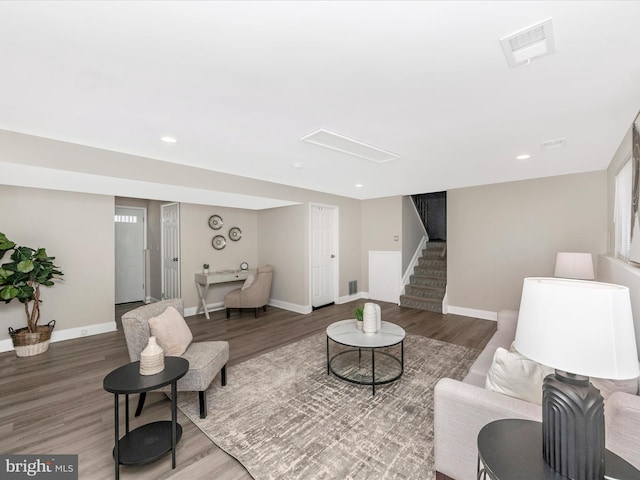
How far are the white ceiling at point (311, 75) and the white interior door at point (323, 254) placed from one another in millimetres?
2865

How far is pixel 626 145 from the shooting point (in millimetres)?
2723

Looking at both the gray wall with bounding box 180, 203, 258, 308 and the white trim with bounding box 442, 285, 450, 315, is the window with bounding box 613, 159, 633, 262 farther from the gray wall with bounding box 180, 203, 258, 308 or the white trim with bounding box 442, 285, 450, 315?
the gray wall with bounding box 180, 203, 258, 308

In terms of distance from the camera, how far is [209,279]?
5.20m

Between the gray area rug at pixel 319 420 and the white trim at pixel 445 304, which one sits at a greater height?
the white trim at pixel 445 304

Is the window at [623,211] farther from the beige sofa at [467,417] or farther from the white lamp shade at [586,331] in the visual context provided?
the white lamp shade at [586,331]

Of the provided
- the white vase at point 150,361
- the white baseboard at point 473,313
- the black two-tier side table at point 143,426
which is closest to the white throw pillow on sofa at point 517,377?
the black two-tier side table at point 143,426

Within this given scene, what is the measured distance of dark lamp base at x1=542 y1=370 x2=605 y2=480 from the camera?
0.96 meters

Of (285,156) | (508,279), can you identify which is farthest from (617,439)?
(508,279)

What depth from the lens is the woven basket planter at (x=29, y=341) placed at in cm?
346

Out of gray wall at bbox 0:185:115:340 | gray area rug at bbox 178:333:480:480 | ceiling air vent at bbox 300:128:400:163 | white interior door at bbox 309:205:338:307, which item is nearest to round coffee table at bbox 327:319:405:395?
gray area rug at bbox 178:333:480:480

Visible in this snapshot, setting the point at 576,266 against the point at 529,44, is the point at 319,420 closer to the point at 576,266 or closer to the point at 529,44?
the point at 529,44

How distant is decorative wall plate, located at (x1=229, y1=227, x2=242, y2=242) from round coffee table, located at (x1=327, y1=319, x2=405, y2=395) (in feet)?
11.6

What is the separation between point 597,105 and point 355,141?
1.79 meters

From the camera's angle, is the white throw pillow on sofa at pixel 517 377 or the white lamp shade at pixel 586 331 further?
the white throw pillow on sofa at pixel 517 377
